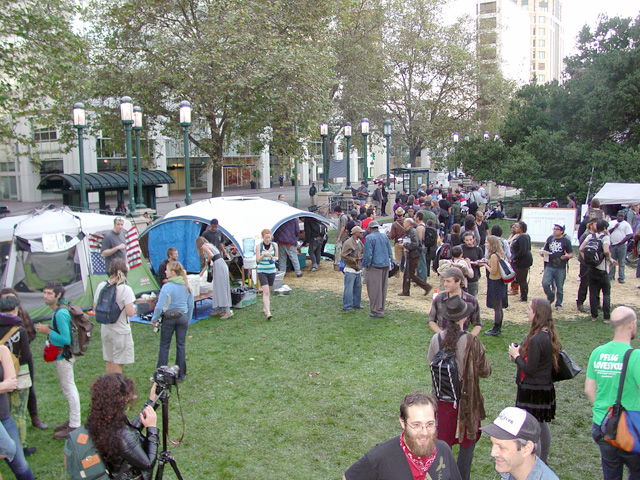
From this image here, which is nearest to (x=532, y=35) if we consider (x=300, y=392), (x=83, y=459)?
(x=300, y=392)

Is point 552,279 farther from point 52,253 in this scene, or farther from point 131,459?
point 52,253

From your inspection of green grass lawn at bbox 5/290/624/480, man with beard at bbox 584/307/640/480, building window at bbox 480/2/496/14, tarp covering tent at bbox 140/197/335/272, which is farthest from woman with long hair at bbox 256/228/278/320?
building window at bbox 480/2/496/14

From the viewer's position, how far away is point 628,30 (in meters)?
21.9

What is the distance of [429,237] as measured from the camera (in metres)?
12.3

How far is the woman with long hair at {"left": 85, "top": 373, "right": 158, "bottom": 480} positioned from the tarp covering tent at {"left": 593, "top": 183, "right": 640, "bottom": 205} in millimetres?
17065

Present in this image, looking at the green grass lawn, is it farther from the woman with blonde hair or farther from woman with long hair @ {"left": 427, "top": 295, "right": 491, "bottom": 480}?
woman with long hair @ {"left": 427, "top": 295, "right": 491, "bottom": 480}

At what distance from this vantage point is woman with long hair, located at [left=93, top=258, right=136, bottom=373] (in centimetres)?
622

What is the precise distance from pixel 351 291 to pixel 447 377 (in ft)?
21.1

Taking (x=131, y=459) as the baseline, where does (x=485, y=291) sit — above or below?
below

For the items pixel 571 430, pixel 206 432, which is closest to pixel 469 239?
pixel 571 430

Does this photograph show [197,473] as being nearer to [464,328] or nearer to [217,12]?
[464,328]

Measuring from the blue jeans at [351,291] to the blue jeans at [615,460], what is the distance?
6.69 metres

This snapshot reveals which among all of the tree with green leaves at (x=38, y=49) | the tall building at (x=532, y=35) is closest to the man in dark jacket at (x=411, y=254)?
the tree with green leaves at (x=38, y=49)

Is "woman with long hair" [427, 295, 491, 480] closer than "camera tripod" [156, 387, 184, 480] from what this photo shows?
No
